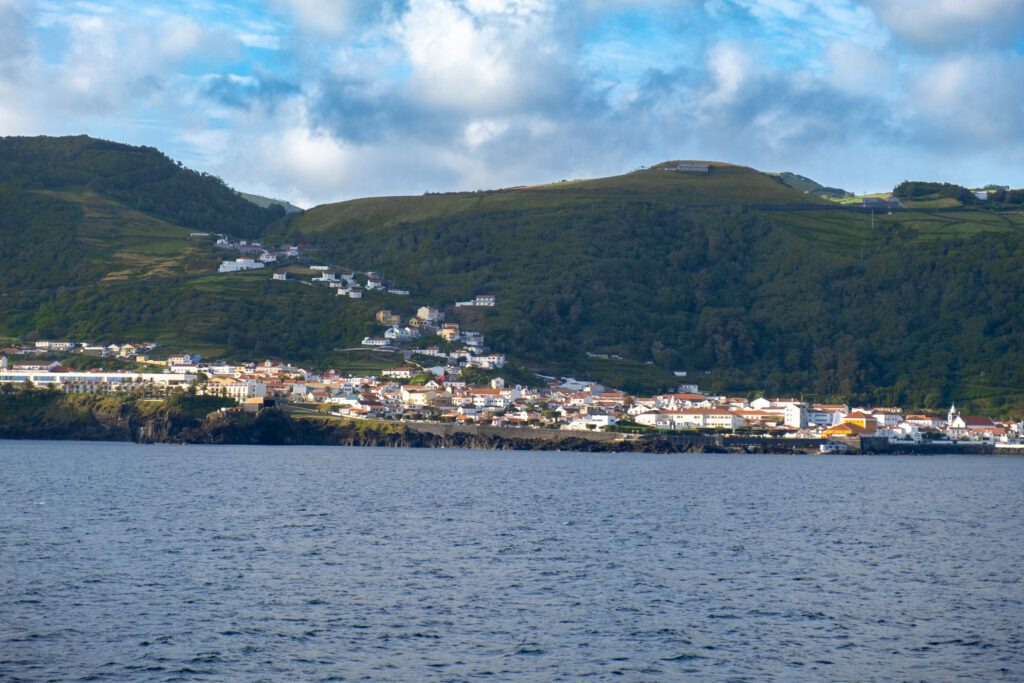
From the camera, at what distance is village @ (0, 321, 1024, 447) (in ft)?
347

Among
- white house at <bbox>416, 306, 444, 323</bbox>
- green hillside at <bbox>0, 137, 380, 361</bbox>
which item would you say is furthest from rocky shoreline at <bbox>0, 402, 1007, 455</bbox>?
white house at <bbox>416, 306, 444, 323</bbox>

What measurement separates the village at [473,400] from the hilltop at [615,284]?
814cm

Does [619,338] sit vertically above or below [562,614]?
above

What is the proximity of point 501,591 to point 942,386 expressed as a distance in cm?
10725

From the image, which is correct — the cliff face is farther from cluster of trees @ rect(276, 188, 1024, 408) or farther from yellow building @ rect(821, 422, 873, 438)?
cluster of trees @ rect(276, 188, 1024, 408)

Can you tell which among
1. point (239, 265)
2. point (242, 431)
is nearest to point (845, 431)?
point (242, 431)

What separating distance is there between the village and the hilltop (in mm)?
8137

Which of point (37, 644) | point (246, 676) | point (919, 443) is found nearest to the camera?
point (246, 676)

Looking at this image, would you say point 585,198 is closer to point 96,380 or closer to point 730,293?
point 730,293

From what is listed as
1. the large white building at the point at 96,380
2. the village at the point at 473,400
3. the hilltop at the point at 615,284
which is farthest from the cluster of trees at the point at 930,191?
the large white building at the point at 96,380

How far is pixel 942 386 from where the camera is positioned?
128000mm

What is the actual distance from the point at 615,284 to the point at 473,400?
47.6 metres

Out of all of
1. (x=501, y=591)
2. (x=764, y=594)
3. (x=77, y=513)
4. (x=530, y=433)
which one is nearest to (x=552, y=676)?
(x=501, y=591)

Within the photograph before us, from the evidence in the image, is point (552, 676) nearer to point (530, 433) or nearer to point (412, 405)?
point (530, 433)
